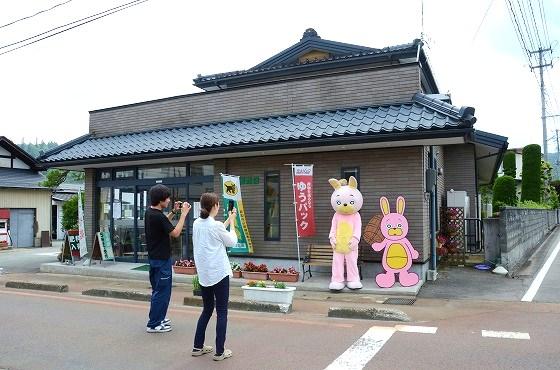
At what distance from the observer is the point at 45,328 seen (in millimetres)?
6762

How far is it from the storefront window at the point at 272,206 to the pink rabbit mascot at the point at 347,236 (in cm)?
207

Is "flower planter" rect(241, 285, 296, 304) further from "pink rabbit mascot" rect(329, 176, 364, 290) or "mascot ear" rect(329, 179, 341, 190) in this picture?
"mascot ear" rect(329, 179, 341, 190)

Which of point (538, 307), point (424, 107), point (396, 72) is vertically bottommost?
point (538, 307)

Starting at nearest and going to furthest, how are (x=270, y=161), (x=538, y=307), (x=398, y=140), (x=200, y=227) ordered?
(x=200, y=227) → (x=538, y=307) → (x=398, y=140) → (x=270, y=161)

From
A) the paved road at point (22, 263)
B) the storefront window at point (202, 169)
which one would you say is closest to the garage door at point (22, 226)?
the paved road at point (22, 263)

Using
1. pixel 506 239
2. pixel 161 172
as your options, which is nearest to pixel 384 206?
A: pixel 506 239

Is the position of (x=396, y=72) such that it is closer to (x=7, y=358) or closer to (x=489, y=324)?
(x=489, y=324)

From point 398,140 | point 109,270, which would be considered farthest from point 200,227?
point 109,270

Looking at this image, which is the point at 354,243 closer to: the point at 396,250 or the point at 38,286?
the point at 396,250

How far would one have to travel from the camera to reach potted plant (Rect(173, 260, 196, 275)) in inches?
449

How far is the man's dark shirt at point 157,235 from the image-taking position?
20.3ft

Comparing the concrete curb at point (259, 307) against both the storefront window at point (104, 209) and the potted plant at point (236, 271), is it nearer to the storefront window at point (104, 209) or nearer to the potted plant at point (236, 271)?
the potted plant at point (236, 271)

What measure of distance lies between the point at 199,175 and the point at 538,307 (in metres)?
8.10

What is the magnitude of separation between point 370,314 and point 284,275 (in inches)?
130
